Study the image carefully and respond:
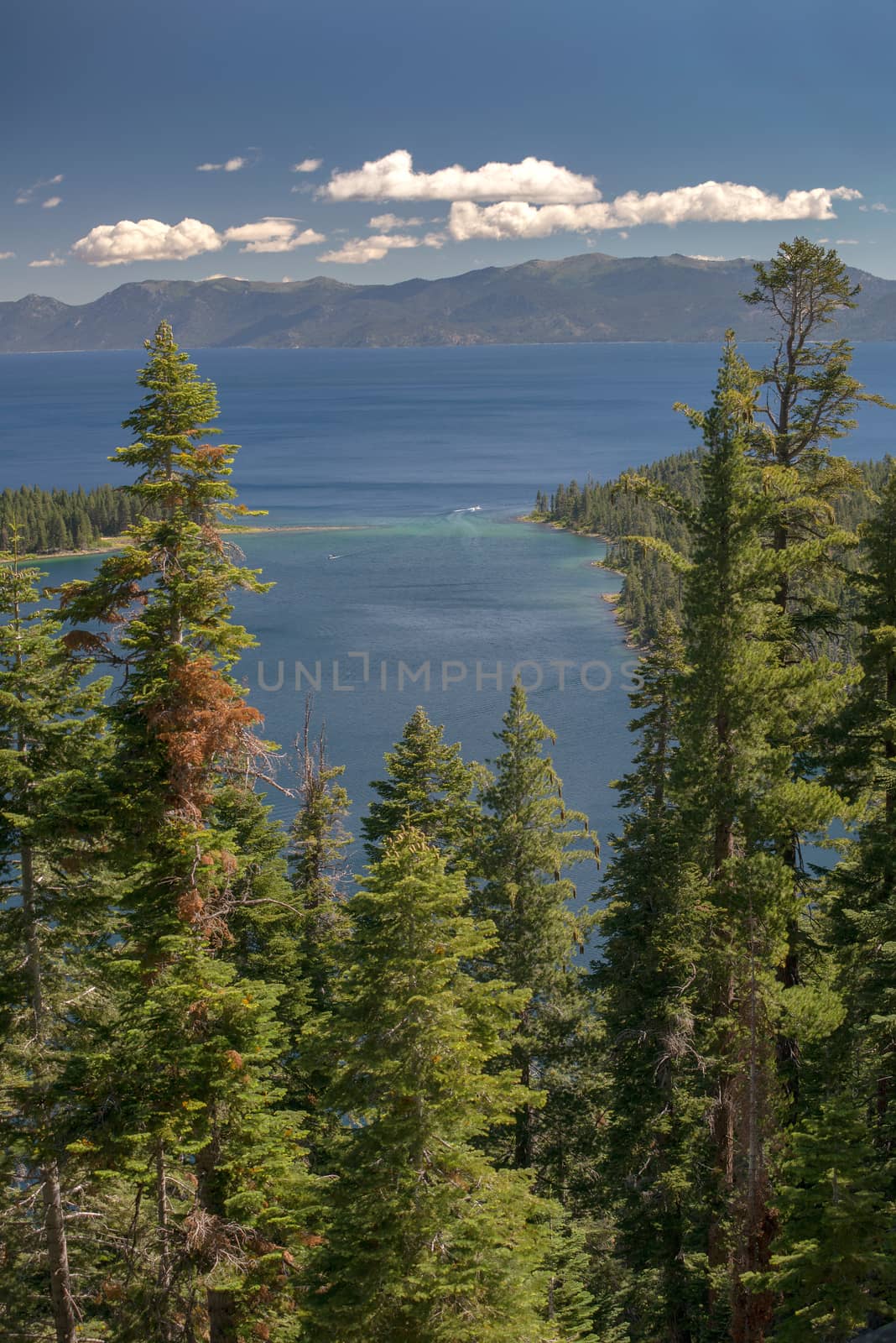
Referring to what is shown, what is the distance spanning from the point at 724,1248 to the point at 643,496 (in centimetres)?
1300

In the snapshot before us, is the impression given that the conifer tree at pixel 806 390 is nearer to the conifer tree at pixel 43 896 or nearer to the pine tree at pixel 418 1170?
the pine tree at pixel 418 1170

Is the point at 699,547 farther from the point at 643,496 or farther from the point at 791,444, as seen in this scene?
the point at 791,444

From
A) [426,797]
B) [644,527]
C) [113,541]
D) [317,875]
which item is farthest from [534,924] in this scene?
[113,541]

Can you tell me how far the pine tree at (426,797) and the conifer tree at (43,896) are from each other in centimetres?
900

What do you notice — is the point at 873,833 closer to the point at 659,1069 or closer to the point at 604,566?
the point at 659,1069

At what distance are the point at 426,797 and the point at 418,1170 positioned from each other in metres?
13.4

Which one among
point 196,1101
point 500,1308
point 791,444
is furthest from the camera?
point 791,444

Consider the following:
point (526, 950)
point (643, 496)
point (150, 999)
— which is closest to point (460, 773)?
point (526, 950)

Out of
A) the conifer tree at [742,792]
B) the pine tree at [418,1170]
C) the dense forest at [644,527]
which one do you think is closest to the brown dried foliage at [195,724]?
the pine tree at [418,1170]

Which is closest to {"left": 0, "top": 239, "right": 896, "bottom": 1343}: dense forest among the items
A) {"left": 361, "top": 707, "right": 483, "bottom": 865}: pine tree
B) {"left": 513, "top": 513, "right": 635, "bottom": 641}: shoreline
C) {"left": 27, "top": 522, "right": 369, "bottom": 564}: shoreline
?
{"left": 361, "top": 707, "right": 483, "bottom": 865}: pine tree

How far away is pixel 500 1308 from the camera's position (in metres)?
11.5

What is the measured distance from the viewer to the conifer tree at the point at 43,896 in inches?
544

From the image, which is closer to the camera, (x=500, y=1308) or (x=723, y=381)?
(x=500, y=1308)

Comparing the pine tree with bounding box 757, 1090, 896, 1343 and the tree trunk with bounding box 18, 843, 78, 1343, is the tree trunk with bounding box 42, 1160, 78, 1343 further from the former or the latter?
the pine tree with bounding box 757, 1090, 896, 1343
